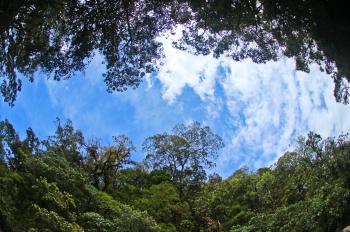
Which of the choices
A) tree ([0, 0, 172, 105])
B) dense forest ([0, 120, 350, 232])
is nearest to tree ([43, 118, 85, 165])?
dense forest ([0, 120, 350, 232])

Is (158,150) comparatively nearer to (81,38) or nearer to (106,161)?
(106,161)

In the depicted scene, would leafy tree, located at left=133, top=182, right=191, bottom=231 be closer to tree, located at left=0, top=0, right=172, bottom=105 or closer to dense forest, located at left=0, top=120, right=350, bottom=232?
dense forest, located at left=0, top=120, right=350, bottom=232

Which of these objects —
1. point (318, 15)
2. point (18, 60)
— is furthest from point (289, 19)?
point (18, 60)

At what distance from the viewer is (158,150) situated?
96.6 feet

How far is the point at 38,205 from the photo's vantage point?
648 inches

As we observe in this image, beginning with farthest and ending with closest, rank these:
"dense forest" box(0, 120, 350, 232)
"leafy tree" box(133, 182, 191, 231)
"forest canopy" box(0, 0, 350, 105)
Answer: "leafy tree" box(133, 182, 191, 231), "dense forest" box(0, 120, 350, 232), "forest canopy" box(0, 0, 350, 105)

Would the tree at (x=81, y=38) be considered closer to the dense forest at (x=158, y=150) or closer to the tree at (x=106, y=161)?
the dense forest at (x=158, y=150)

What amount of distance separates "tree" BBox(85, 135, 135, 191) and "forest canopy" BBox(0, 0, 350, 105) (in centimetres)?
1567

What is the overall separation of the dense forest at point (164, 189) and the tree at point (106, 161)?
5 centimetres

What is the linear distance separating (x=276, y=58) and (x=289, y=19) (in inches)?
76.7

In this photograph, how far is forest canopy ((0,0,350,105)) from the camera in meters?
8.72

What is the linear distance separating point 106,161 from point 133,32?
647 inches

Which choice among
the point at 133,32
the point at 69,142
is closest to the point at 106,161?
the point at 69,142

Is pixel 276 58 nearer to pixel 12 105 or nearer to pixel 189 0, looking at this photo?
pixel 189 0
